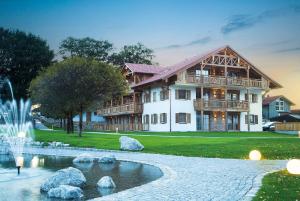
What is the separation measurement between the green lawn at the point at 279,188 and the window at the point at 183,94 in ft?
136

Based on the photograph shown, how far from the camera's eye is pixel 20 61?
207 ft

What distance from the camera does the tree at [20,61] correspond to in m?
63.0

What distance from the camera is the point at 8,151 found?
28484 mm

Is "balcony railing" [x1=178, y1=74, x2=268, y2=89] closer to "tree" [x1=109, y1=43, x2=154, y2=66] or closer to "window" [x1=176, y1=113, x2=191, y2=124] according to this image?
"window" [x1=176, y1=113, x2=191, y2=124]

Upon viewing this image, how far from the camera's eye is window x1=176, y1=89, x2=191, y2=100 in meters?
55.1

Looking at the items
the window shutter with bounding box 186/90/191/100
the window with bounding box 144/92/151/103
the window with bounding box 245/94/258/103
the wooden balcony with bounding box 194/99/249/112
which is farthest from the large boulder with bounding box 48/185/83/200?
the window with bounding box 245/94/258/103

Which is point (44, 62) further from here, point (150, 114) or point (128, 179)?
point (128, 179)

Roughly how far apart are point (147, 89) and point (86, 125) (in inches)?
666

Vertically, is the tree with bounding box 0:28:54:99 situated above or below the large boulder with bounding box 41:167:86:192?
above

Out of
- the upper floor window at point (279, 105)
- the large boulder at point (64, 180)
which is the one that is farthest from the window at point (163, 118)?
the upper floor window at point (279, 105)

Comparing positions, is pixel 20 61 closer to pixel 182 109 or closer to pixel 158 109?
pixel 158 109

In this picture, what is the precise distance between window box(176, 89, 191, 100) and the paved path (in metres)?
35.8

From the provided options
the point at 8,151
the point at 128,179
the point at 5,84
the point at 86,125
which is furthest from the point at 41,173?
the point at 86,125

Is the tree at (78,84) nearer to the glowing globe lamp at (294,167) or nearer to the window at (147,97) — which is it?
the window at (147,97)
